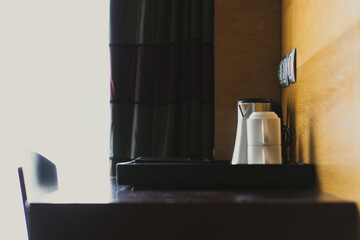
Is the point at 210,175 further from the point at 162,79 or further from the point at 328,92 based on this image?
the point at 162,79

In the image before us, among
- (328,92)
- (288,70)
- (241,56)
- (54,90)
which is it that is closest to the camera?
(328,92)

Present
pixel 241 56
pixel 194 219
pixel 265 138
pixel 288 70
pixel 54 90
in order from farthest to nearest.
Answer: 1. pixel 54 90
2. pixel 241 56
3. pixel 288 70
4. pixel 265 138
5. pixel 194 219

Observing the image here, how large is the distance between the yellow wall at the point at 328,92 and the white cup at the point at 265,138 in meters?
0.12

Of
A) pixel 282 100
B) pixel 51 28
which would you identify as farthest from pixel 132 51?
pixel 282 100

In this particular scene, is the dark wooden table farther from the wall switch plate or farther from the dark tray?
→ the wall switch plate

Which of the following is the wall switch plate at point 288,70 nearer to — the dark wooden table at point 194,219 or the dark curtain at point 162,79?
the dark curtain at point 162,79

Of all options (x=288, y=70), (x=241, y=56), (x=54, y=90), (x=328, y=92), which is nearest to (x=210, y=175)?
(x=328, y=92)

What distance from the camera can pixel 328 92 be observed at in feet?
3.48

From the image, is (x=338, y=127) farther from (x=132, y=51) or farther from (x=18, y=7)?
(x=18, y=7)

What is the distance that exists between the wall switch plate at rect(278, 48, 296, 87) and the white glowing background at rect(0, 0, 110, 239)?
3.70 feet

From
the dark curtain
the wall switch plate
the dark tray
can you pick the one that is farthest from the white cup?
the dark curtain

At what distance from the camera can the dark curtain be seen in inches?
82.2

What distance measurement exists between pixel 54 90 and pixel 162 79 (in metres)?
0.73

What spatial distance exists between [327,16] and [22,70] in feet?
6.48
